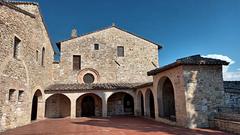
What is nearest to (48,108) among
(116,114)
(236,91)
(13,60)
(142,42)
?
(116,114)

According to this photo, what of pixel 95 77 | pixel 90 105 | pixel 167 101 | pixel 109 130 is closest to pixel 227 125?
pixel 167 101

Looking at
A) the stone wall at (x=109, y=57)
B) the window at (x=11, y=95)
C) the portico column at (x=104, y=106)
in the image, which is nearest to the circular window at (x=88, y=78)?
the stone wall at (x=109, y=57)

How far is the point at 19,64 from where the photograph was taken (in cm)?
1062

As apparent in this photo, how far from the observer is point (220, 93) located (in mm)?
9328

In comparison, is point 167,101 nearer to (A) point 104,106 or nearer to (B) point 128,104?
(A) point 104,106

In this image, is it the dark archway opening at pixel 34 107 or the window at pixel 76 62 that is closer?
the dark archway opening at pixel 34 107

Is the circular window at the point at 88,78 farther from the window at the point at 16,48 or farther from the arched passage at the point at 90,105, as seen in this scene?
the window at the point at 16,48

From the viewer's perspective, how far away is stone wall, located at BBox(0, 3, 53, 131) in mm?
9180

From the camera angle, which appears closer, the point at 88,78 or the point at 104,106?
the point at 104,106

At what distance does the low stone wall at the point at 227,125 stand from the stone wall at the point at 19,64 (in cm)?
1060

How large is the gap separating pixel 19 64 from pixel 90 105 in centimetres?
868

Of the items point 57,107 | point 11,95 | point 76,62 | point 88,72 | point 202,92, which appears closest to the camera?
point 202,92

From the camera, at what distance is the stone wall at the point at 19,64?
9180 millimetres

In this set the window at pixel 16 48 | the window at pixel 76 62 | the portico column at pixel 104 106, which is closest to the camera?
the window at pixel 16 48
